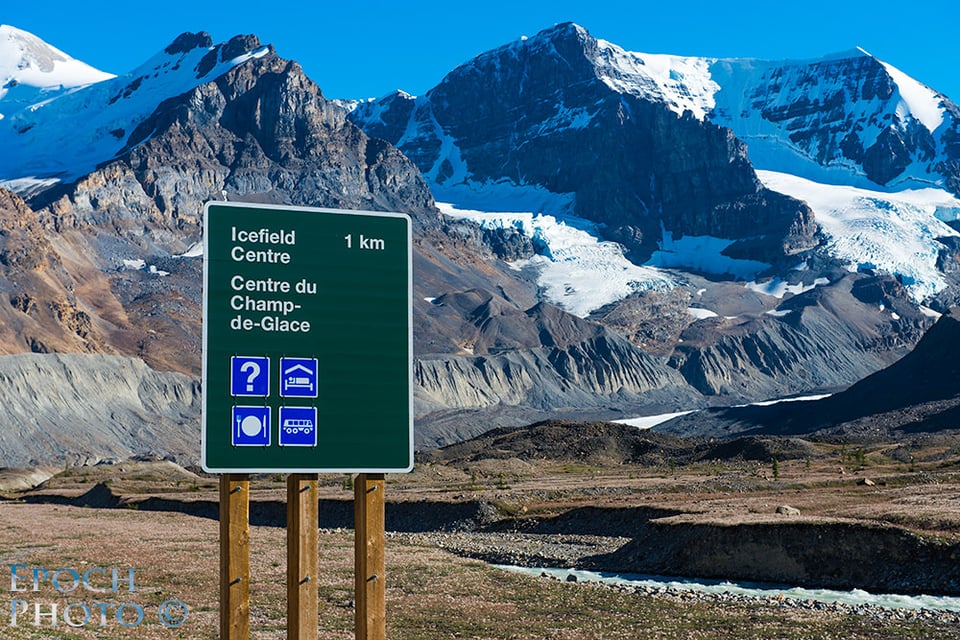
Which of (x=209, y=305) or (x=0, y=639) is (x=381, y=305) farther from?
(x=0, y=639)

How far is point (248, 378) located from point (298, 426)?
80 centimetres

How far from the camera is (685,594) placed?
127ft

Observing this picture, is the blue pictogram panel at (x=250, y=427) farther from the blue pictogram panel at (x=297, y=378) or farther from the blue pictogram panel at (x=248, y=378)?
the blue pictogram panel at (x=297, y=378)

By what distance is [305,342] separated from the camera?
14484 mm

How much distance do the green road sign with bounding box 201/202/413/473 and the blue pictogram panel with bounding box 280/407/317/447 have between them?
0.01 meters

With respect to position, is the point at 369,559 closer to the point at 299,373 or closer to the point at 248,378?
the point at 299,373

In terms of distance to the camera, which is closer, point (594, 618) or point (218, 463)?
point (218, 463)

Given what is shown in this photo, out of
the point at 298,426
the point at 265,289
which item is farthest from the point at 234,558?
the point at 265,289

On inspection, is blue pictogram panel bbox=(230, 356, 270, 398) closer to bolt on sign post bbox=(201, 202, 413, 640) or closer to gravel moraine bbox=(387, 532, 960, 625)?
bolt on sign post bbox=(201, 202, 413, 640)

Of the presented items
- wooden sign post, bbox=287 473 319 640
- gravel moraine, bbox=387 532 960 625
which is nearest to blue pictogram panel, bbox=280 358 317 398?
wooden sign post, bbox=287 473 319 640

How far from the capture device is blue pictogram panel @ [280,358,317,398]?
14.3 metres

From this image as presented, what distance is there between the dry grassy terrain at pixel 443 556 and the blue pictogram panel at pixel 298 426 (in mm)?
12401

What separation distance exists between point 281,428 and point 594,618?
19.9 meters

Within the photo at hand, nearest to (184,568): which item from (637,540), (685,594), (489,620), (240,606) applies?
(489,620)
